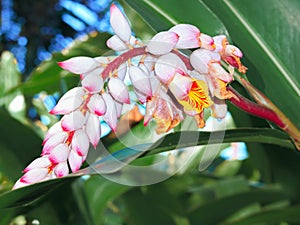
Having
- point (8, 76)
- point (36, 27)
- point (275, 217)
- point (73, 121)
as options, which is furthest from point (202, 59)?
point (36, 27)

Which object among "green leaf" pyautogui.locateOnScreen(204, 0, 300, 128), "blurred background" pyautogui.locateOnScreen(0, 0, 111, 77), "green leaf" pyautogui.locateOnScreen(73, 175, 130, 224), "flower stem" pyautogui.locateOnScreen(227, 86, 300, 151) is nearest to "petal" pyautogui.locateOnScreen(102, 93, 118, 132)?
"flower stem" pyautogui.locateOnScreen(227, 86, 300, 151)

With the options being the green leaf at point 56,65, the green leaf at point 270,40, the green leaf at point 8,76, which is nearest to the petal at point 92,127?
the green leaf at point 270,40

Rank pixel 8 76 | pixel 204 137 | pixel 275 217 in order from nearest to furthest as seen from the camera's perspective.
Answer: pixel 204 137 → pixel 275 217 → pixel 8 76

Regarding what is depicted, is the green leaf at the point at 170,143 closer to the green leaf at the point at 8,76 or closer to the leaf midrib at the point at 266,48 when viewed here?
the leaf midrib at the point at 266,48

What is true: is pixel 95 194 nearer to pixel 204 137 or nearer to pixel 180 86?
pixel 204 137

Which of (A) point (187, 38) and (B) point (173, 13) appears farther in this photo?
(B) point (173, 13)
